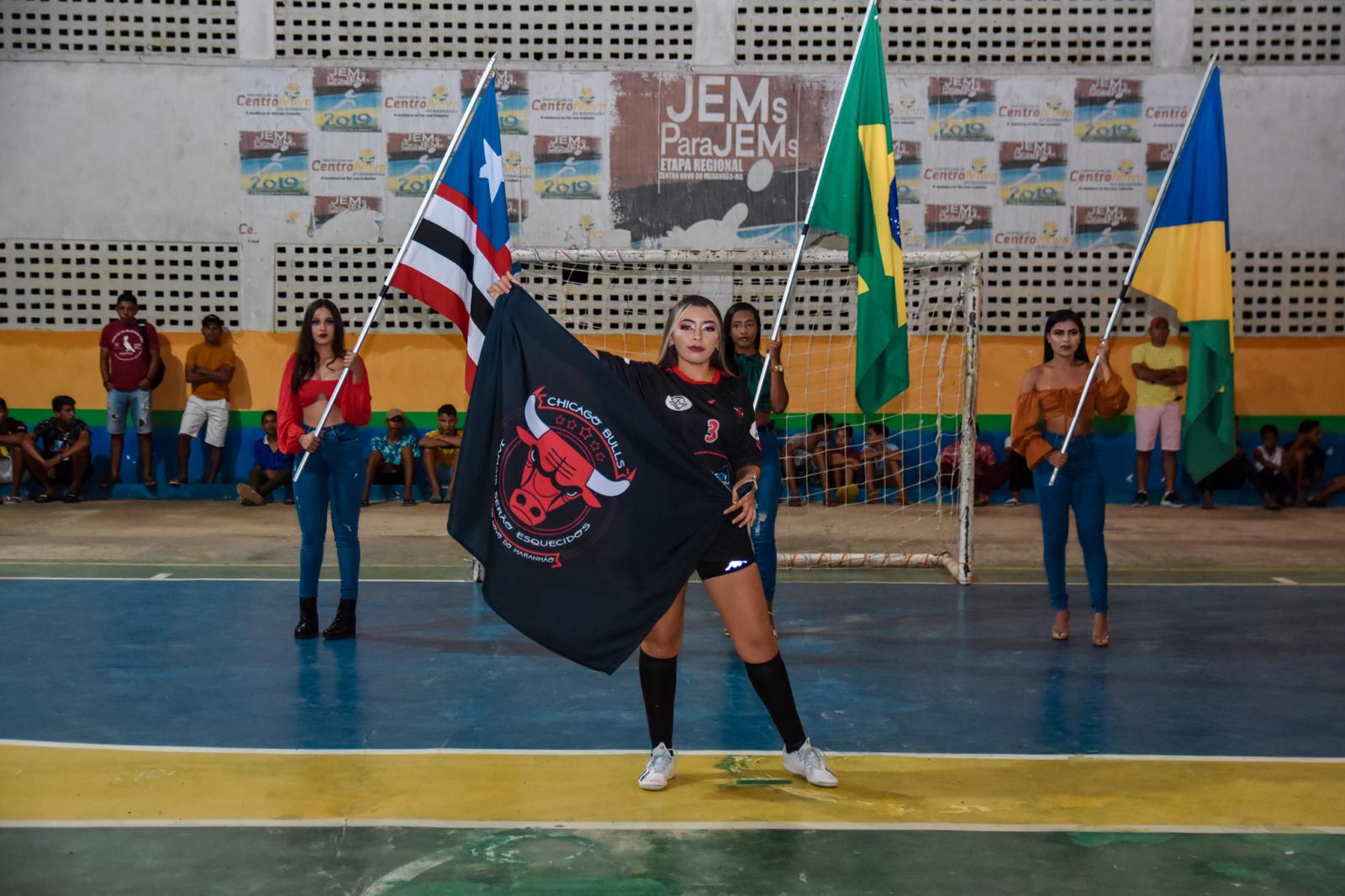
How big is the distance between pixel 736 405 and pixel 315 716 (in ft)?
8.43

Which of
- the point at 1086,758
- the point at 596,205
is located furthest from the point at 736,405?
the point at 596,205

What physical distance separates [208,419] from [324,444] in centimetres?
745

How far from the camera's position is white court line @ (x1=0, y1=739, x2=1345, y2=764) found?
224 inches

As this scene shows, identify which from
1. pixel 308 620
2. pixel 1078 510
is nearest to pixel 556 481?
pixel 308 620

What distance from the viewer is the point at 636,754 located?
574 cm

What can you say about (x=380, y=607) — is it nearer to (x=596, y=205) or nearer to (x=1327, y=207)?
(x=596, y=205)

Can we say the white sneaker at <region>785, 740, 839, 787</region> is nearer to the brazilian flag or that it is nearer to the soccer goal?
the brazilian flag

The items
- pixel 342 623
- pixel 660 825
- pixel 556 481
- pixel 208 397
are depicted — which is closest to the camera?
pixel 660 825

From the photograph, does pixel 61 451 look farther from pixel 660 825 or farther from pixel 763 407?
pixel 660 825

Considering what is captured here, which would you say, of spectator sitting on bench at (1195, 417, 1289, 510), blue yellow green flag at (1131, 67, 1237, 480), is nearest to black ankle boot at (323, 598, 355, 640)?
blue yellow green flag at (1131, 67, 1237, 480)

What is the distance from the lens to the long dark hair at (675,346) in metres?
5.19

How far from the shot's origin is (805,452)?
13.9 m

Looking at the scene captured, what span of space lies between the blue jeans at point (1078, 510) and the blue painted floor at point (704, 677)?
0.39m

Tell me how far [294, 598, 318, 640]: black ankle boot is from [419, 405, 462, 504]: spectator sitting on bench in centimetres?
623
